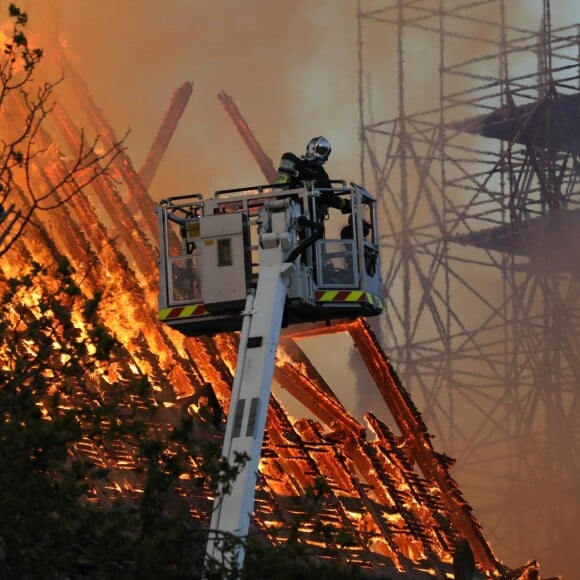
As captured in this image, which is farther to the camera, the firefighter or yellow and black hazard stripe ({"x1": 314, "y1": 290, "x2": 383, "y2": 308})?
the firefighter

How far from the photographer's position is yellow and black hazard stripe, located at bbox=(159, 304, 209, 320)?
18.1m

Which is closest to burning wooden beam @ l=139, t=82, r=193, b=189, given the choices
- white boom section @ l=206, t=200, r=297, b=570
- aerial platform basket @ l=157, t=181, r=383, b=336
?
aerial platform basket @ l=157, t=181, r=383, b=336

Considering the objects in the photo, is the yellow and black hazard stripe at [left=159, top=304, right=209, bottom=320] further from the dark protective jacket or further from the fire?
the fire

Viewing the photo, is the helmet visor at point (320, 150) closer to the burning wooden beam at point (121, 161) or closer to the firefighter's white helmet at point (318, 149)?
the firefighter's white helmet at point (318, 149)

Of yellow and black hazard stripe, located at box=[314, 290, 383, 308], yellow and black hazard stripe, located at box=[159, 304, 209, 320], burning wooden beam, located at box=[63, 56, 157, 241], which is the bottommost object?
yellow and black hazard stripe, located at box=[159, 304, 209, 320]

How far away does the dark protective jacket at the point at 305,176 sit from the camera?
18609 mm

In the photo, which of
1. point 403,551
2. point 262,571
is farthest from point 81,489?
point 403,551

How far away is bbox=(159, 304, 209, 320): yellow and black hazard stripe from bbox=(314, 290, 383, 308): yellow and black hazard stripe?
1205mm

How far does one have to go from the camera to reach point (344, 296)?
18312mm

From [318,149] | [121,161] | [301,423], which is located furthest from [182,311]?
[121,161]

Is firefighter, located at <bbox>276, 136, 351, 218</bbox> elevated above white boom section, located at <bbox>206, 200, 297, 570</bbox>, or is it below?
above

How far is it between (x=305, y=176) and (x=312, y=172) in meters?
0.09

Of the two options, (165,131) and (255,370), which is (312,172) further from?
(165,131)

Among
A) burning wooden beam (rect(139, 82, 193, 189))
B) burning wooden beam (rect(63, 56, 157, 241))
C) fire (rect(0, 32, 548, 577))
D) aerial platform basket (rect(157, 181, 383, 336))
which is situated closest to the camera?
aerial platform basket (rect(157, 181, 383, 336))
